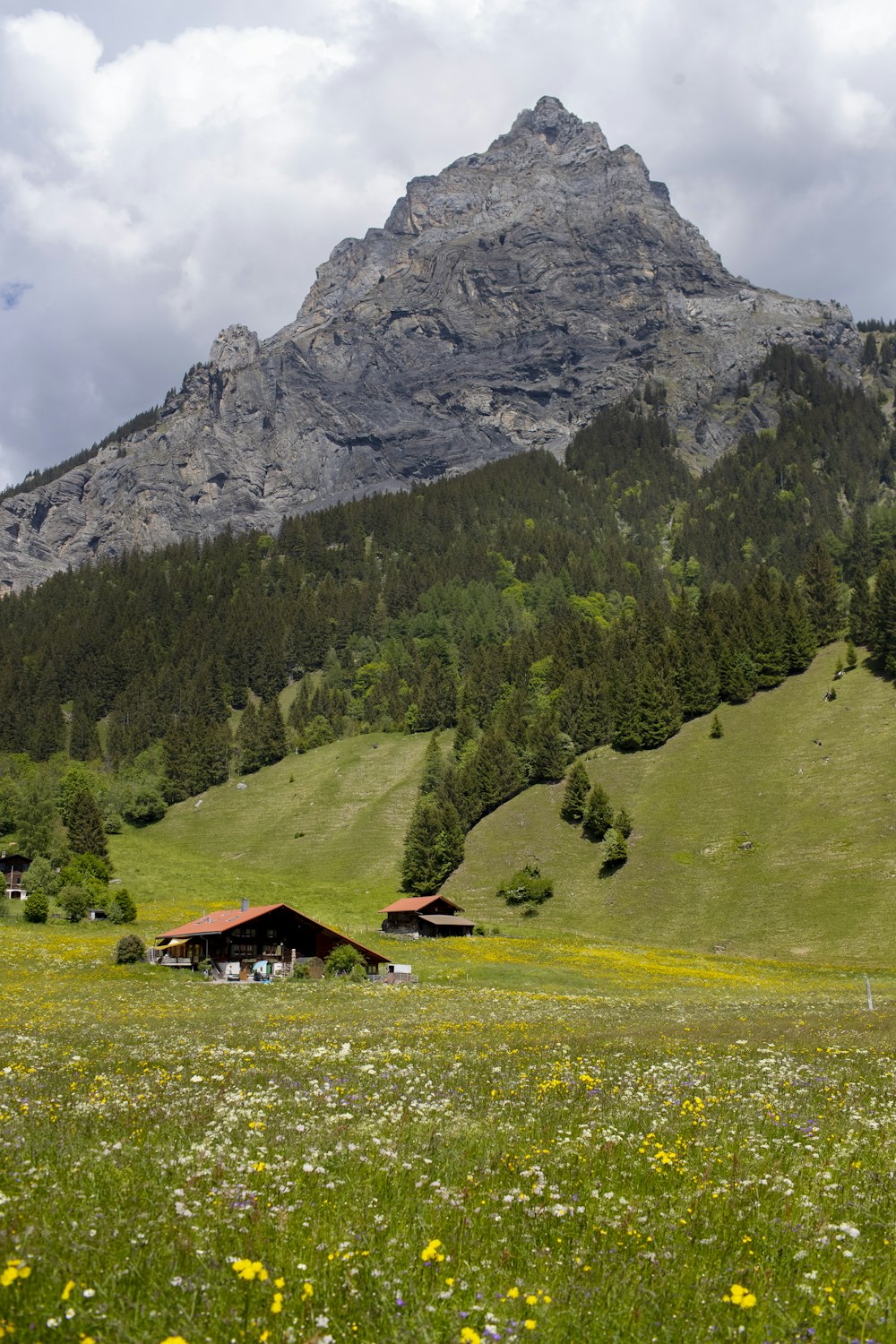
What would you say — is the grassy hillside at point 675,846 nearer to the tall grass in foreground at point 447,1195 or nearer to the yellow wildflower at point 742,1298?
the tall grass in foreground at point 447,1195

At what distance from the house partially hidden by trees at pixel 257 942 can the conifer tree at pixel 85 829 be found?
174 feet

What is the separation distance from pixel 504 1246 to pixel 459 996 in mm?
36408

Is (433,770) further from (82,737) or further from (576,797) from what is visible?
(82,737)

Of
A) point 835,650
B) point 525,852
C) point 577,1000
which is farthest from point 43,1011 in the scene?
point 835,650

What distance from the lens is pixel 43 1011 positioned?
106 ft

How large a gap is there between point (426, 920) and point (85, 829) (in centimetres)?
5387

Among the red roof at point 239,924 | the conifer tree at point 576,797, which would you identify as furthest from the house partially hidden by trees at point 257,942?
the conifer tree at point 576,797

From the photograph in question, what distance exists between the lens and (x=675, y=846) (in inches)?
3711

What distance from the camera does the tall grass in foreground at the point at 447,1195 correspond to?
5547 mm

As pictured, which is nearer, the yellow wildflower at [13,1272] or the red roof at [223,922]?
the yellow wildflower at [13,1272]

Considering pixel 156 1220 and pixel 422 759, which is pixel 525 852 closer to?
pixel 422 759

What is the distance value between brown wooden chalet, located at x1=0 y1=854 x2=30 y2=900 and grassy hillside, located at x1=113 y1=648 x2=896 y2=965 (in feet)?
40.8

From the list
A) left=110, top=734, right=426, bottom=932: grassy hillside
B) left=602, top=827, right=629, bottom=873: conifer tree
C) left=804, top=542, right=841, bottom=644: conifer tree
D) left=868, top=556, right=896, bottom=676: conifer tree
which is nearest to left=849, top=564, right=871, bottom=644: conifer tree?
left=868, top=556, right=896, bottom=676: conifer tree

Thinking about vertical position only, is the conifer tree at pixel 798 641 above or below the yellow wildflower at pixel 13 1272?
above
